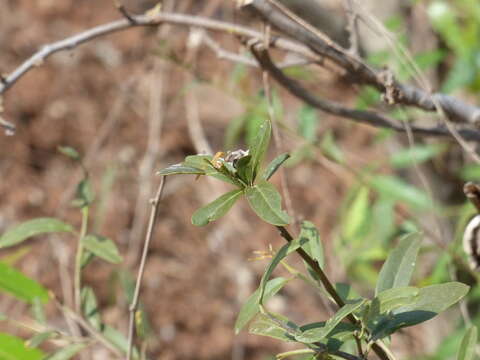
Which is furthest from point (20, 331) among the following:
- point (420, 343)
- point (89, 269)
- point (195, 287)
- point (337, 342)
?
point (337, 342)

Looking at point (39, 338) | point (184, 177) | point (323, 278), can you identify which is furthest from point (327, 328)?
point (184, 177)

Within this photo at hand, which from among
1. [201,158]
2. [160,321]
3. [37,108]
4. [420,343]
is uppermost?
[37,108]

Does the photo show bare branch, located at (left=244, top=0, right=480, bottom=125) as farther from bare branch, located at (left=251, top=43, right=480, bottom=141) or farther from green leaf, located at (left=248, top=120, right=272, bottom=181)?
green leaf, located at (left=248, top=120, right=272, bottom=181)

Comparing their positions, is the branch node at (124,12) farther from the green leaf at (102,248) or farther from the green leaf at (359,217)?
the green leaf at (359,217)

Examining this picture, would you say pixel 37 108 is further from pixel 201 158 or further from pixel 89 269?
pixel 201 158

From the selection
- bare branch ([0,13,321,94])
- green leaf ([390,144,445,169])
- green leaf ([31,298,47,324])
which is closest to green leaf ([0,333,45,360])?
green leaf ([31,298,47,324])

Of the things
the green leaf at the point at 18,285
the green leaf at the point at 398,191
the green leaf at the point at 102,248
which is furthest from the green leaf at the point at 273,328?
the green leaf at the point at 398,191
